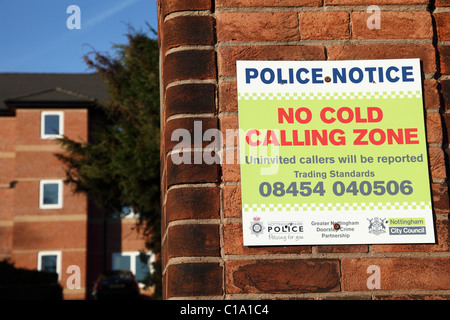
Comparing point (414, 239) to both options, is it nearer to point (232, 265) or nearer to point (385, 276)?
point (385, 276)

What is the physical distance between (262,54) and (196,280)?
2.58 ft

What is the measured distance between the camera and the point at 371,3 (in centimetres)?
203

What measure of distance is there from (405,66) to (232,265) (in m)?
0.91

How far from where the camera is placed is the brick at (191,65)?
192 cm

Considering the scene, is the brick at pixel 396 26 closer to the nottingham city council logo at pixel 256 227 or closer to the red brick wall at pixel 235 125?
the red brick wall at pixel 235 125

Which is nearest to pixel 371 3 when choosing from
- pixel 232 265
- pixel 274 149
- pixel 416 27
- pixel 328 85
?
pixel 416 27

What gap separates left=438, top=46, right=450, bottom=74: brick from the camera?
2023 millimetres

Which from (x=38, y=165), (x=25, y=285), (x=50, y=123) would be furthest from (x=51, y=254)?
(x=25, y=285)

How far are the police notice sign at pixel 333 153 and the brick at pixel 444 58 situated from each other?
0.11 metres

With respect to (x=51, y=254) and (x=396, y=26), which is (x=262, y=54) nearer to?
(x=396, y=26)

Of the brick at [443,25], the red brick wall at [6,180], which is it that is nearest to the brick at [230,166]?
the brick at [443,25]

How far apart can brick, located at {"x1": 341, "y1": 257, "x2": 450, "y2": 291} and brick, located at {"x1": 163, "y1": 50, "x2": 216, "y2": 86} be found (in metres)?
0.77

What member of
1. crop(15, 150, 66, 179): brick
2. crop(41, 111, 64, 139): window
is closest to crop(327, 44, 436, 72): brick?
crop(15, 150, 66, 179): brick

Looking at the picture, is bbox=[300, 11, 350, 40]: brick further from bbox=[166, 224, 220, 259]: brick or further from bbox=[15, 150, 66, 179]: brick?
bbox=[15, 150, 66, 179]: brick
